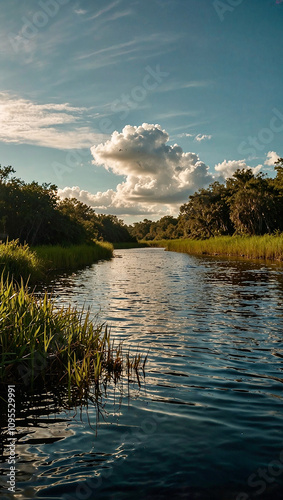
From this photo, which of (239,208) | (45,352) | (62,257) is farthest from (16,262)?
(239,208)

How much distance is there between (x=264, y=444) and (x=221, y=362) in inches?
135

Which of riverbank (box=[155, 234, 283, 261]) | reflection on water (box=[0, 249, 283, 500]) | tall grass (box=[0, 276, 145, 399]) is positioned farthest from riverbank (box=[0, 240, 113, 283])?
riverbank (box=[155, 234, 283, 261])

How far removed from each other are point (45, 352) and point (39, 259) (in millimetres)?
18806

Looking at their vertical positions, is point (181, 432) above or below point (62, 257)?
below

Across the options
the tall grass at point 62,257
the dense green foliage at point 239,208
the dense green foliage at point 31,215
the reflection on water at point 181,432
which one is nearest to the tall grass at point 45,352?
the reflection on water at point 181,432

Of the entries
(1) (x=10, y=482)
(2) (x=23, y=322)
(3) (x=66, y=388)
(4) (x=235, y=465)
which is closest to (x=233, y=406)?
(4) (x=235, y=465)

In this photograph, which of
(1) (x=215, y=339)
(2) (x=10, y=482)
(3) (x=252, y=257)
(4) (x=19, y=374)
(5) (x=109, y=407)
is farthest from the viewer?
(3) (x=252, y=257)

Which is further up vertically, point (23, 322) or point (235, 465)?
point (23, 322)

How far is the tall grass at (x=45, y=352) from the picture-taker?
6656mm

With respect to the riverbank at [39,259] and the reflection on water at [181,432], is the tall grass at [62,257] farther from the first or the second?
the reflection on water at [181,432]

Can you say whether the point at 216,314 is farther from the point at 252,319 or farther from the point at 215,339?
the point at 215,339

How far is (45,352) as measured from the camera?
6.90 m

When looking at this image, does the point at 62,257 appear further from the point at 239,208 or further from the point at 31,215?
the point at 239,208

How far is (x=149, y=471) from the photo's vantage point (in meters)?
4.50
